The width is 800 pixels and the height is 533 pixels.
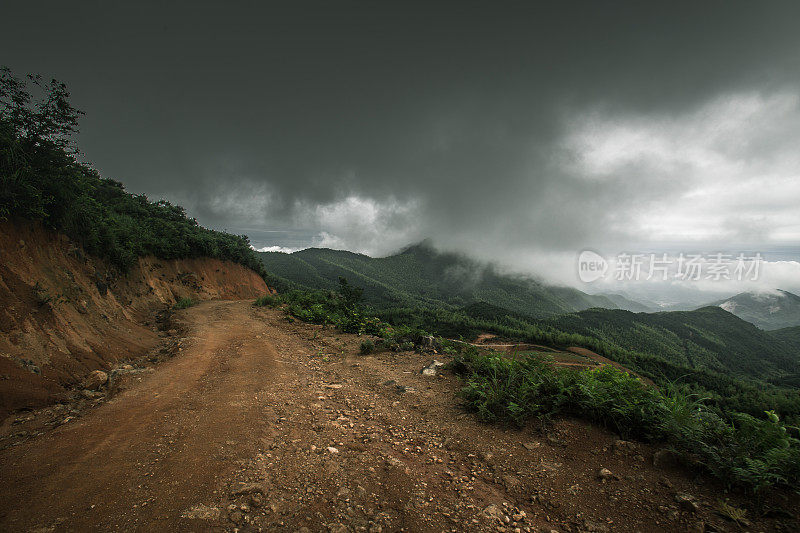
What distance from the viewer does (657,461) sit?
367 cm

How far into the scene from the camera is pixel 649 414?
4.23 m

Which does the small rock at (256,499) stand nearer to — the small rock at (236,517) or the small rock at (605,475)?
the small rock at (236,517)

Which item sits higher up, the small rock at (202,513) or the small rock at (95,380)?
the small rock at (202,513)

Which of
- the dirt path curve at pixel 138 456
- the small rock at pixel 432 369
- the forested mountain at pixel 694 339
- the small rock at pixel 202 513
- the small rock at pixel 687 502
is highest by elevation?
the small rock at pixel 687 502

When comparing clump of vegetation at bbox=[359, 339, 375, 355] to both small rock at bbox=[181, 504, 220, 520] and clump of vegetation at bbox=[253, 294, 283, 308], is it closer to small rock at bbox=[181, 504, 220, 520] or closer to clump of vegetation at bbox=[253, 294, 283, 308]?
small rock at bbox=[181, 504, 220, 520]

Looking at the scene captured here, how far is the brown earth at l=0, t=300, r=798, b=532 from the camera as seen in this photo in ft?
9.41

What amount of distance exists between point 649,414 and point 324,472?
4.71 meters

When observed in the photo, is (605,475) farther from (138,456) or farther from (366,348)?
(366,348)

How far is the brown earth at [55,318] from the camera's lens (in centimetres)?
537

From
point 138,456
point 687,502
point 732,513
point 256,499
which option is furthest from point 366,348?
point 732,513

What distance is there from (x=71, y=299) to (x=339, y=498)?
10252 mm

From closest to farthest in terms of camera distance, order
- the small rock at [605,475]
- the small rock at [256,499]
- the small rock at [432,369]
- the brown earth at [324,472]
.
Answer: the brown earth at [324,472] < the small rock at [256,499] < the small rock at [605,475] < the small rock at [432,369]

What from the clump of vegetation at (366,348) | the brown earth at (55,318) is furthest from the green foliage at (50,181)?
the clump of vegetation at (366,348)

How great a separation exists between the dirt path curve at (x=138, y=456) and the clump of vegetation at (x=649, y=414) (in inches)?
169
